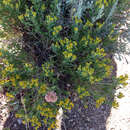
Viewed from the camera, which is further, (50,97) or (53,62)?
(53,62)

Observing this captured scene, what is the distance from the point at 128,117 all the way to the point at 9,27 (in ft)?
6.77

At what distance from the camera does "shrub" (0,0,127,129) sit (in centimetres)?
156

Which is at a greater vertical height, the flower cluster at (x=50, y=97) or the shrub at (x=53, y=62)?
the shrub at (x=53, y=62)

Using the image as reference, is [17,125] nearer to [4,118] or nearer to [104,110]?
[4,118]

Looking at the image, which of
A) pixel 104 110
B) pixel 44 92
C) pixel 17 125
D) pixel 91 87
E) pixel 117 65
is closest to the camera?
pixel 44 92

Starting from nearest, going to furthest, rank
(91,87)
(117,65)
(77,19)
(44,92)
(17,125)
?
1. (44,92)
2. (77,19)
3. (91,87)
4. (17,125)
5. (117,65)

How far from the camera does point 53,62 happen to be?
6.01 feet

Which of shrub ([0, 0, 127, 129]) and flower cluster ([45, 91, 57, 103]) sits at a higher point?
shrub ([0, 0, 127, 129])

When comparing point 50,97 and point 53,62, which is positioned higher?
point 53,62

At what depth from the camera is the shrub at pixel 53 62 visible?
61.4 inches

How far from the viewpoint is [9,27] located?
190cm

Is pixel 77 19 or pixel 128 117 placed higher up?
pixel 77 19

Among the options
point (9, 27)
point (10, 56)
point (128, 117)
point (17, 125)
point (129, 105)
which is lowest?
point (17, 125)

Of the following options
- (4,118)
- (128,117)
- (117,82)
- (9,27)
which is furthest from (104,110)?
(9,27)
